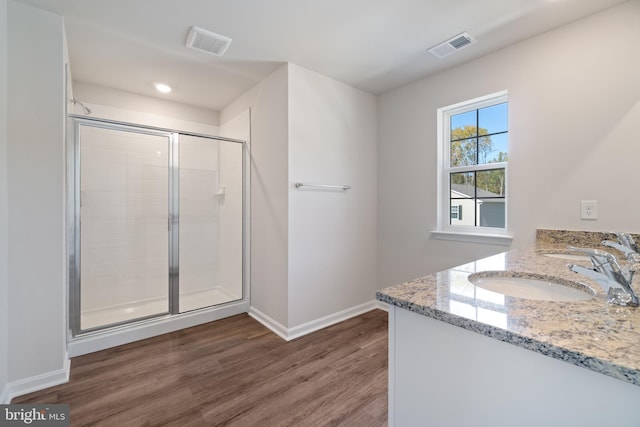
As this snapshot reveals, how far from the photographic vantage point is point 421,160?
2684 mm

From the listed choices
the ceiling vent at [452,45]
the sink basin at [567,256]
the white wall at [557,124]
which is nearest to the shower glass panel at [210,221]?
the white wall at [557,124]

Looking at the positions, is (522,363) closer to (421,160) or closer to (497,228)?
(497,228)

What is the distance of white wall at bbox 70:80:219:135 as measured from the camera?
2809 mm

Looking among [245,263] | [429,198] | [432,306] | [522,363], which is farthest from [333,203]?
[522,363]

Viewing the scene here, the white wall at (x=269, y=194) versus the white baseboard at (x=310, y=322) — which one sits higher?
the white wall at (x=269, y=194)

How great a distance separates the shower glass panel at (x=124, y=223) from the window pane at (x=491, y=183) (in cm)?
283

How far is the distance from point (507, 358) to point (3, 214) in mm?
2400

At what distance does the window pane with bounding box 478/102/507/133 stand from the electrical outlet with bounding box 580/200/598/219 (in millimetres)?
773

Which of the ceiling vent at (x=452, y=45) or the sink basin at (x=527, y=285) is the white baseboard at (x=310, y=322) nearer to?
the sink basin at (x=527, y=285)

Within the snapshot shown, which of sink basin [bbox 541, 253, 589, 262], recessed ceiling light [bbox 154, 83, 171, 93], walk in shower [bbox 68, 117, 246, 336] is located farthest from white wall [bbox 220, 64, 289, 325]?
sink basin [bbox 541, 253, 589, 262]

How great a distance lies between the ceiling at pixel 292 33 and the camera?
1732mm

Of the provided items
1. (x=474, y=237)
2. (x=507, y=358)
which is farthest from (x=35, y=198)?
(x=474, y=237)

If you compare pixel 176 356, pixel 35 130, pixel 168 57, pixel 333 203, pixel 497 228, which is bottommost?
pixel 176 356

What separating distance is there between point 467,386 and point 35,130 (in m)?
2.48
